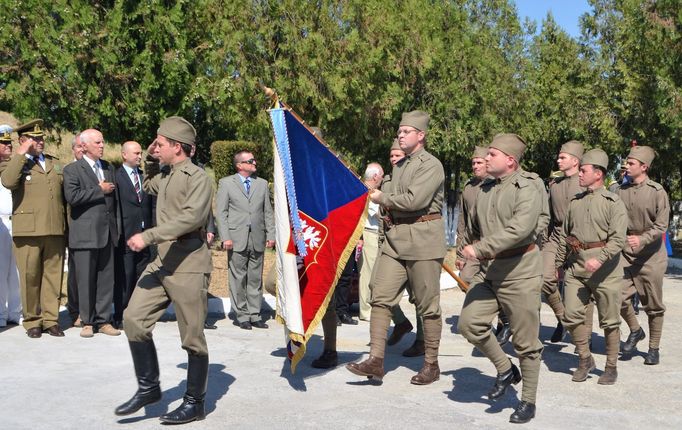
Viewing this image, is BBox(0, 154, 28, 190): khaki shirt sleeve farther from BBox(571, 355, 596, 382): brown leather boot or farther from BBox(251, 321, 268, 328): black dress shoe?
BBox(571, 355, 596, 382): brown leather boot

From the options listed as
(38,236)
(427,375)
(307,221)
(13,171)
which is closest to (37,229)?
(38,236)

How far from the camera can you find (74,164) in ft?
30.7

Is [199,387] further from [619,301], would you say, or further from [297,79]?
[297,79]

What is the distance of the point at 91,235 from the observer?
9.30 m

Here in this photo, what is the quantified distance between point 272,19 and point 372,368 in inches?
506

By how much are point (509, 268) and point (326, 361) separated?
220 cm

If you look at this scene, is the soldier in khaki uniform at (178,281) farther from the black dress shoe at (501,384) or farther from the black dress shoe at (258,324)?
the black dress shoe at (258,324)

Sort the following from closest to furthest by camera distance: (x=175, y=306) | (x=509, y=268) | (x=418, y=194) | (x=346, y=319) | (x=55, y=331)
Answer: (x=175, y=306) → (x=509, y=268) → (x=418, y=194) → (x=55, y=331) → (x=346, y=319)

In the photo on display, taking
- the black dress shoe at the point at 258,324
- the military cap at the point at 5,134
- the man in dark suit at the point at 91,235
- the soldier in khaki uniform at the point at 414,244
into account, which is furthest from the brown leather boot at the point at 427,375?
the military cap at the point at 5,134

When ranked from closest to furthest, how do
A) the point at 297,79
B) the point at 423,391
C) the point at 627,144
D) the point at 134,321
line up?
1. the point at 134,321
2. the point at 423,391
3. the point at 297,79
4. the point at 627,144

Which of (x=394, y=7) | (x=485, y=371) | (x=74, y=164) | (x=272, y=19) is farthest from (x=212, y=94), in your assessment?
(x=485, y=371)

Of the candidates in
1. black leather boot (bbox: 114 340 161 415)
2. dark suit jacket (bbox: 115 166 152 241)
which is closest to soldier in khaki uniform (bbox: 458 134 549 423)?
black leather boot (bbox: 114 340 161 415)

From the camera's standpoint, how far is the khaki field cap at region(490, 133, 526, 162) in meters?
6.70

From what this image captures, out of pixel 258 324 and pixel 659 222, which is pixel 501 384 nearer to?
pixel 659 222
